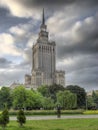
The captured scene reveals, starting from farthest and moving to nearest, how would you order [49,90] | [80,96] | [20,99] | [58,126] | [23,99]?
[49,90], [80,96], [23,99], [20,99], [58,126]

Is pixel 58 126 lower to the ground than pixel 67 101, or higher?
lower

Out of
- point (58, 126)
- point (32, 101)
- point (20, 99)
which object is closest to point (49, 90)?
point (32, 101)

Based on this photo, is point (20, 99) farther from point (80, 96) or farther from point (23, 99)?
point (80, 96)

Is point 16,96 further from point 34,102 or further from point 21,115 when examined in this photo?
point 21,115

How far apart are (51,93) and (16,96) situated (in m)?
45.2

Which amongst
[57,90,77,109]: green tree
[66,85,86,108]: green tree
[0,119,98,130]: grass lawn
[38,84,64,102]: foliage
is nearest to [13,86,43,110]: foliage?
[57,90,77,109]: green tree

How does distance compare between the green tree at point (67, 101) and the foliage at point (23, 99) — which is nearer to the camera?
the foliage at point (23, 99)

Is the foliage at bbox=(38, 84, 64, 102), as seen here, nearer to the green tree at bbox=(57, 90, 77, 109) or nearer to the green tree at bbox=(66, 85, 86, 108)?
the green tree at bbox=(66, 85, 86, 108)

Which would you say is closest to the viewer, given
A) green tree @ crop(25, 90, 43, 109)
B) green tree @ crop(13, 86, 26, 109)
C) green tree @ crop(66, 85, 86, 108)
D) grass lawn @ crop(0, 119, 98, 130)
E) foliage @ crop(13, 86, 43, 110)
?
grass lawn @ crop(0, 119, 98, 130)

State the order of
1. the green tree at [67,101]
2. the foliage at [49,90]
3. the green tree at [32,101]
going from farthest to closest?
the foliage at [49,90]
the green tree at [67,101]
the green tree at [32,101]

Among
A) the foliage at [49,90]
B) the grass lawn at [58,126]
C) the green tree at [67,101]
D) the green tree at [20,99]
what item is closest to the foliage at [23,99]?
the green tree at [20,99]

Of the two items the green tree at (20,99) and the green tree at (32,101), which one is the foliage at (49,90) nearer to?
the green tree at (32,101)

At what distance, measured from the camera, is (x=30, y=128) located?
28734 mm

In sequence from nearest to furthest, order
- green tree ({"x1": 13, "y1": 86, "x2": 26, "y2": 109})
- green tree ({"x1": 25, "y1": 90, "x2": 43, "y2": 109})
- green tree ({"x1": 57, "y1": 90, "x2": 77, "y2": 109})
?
green tree ({"x1": 13, "y1": 86, "x2": 26, "y2": 109}) < green tree ({"x1": 25, "y1": 90, "x2": 43, "y2": 109}) < green tree ({"x1": 57, "y1": 90, "x2": 77, "y2": 109})
